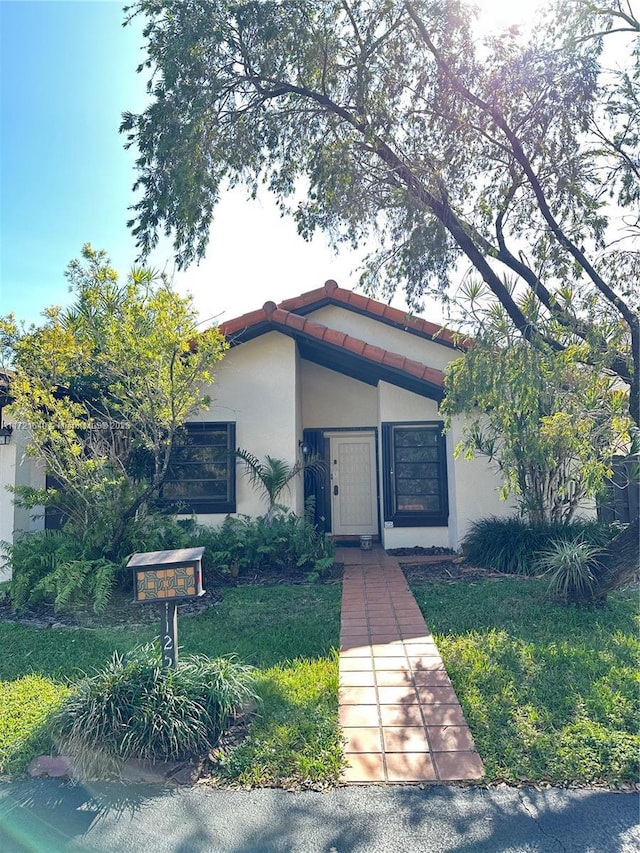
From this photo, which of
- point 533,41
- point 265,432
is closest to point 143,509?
point 265,432

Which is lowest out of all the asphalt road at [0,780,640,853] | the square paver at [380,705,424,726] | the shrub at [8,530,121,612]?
the asphalt road at [0,780,640,853]

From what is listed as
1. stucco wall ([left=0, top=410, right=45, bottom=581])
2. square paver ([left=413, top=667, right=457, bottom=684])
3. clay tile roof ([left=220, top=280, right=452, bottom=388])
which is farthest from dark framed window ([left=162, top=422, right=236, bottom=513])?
square paver ([left=413, top=667, right=457, bottom=684])

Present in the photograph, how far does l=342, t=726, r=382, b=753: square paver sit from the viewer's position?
356cm

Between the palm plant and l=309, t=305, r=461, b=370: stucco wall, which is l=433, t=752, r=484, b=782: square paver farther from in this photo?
l=309, t=305, r=461, b=370: stucco wall

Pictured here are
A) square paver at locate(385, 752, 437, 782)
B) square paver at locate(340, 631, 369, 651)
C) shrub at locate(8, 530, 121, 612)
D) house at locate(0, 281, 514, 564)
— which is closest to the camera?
square paver at locate(385, 752, 437, 782)

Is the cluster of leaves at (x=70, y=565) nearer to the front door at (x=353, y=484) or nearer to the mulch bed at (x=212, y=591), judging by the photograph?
the mulch bed at (x=212, y=591)

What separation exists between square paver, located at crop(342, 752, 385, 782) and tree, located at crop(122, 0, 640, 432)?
4.31 metres

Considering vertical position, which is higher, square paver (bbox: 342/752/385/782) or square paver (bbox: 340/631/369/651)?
square paver (bbox: 340/631/369/651)

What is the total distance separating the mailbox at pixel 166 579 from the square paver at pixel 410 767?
5.93 feet

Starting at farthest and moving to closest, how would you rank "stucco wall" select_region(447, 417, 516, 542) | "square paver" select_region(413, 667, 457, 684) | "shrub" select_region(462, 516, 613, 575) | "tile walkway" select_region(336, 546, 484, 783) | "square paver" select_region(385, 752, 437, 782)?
"stucco wall" select_region(447, 417, 516, 542) → "shrub" select_region(462, 516, 613, 575) → "square paver" select_region(413, 667, 457, 684) → "tile walkway" select_region(336, 546, 484, 783) → "square paver" select_region(385, 752, 437, 782)

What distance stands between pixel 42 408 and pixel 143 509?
2.22 metres

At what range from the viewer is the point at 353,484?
12250mm

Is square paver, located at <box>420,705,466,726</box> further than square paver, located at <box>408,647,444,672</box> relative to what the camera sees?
No

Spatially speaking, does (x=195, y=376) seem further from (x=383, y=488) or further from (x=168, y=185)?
(x=383, y=488)
